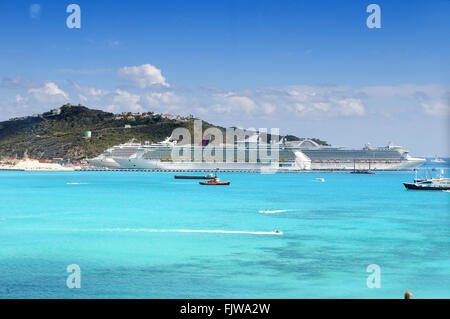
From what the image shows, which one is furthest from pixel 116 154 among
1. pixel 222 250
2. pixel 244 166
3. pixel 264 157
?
pixel 222 250

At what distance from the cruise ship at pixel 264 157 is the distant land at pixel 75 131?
4048cm

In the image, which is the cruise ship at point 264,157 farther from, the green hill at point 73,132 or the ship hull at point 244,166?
the green hill at point 73,132

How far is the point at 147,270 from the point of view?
647 inches

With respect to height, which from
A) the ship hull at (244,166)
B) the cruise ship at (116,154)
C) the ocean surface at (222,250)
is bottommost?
the ocean surface at (222,250)

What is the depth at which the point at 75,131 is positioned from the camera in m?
163

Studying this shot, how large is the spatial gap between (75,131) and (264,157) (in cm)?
7783

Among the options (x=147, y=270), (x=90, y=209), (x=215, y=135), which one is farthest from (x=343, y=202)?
(x=215, y=135)

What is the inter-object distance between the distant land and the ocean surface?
113 m

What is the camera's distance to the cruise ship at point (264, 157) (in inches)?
4099

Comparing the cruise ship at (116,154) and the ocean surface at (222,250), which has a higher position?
the cruise ship at (116,154)

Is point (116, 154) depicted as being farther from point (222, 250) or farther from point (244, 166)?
point (222, 250)

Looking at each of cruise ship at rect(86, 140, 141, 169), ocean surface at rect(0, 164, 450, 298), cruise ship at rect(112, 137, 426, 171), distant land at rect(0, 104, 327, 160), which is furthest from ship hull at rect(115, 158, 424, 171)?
ocean surface at rect(0, 164, 450, 298)

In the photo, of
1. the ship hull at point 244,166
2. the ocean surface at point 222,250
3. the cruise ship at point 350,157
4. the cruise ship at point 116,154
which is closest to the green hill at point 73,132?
the cruise ship at point 116,154

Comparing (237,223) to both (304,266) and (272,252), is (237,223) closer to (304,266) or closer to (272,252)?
(272,252)
